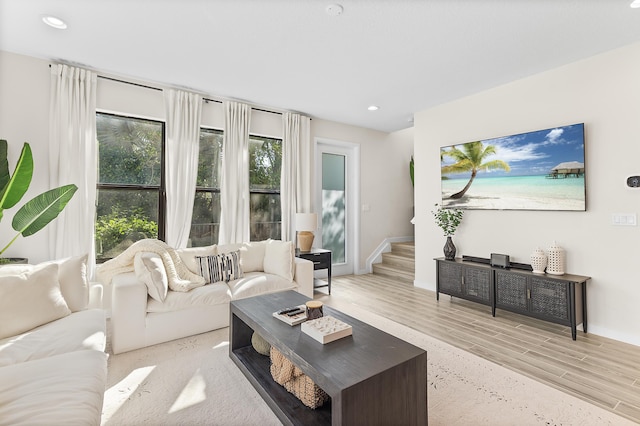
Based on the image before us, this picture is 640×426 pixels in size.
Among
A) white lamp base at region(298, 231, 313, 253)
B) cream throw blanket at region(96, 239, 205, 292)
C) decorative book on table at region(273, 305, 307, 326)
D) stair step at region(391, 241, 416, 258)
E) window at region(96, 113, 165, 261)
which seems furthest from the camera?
stair step at region(391, 241, 416, 258)

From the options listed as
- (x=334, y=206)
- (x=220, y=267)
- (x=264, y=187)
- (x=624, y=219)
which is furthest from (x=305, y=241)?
(x=624, y=219)

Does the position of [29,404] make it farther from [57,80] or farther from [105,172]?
[57,80]

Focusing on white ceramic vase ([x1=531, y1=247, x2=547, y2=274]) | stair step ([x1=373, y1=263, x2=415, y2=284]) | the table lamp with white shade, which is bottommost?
stair step ([x1=373, y1=263, x2=415, y2=284])

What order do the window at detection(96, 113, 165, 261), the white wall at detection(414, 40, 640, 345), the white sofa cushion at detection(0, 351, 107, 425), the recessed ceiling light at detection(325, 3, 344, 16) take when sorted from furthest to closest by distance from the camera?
the window at detection(96, 113, 165, 261)
the white wall at detection(414, 40, 640, 345)
the recessed ceiling light at detection(325, 3, 344, 16)
the white sofa cushion at detection(0, 351, 107, 425)

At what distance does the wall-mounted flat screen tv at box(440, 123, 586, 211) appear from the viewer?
3039 millimetres

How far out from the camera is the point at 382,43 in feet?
8.89

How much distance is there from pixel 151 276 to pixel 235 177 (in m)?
1.85

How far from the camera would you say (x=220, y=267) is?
10.6ft

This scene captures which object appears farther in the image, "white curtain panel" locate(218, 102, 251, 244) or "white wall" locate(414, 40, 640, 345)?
"white curtain panel" locate(218, 102, 251, 244)

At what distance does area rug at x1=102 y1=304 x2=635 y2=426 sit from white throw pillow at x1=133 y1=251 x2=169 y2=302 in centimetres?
48

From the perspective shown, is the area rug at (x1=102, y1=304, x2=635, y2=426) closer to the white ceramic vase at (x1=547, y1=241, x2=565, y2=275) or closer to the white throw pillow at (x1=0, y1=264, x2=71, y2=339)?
the white throw pillow at (x1=0, y1=264, x2=71, y2=339)

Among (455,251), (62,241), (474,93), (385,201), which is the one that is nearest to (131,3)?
(62,241)

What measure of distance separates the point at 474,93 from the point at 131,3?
3.81m

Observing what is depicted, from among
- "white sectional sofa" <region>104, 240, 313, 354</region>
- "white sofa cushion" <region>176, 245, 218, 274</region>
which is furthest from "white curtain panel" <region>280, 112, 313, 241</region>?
"white sofa cushion" <region>176, 245, 218, 274</region>
